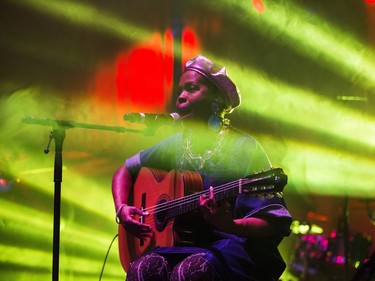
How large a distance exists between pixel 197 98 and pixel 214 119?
13cm

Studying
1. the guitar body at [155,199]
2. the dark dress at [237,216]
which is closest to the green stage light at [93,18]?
the guitar body at [155,199]

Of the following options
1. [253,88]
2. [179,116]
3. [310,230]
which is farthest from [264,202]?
[310,230]

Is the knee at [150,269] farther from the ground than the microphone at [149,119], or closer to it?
closer to it

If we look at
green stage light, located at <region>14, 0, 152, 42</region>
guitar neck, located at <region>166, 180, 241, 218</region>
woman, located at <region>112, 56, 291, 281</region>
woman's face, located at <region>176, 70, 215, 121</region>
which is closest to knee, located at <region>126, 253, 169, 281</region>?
woman, located at <region>112, 56, 291, 281</region>

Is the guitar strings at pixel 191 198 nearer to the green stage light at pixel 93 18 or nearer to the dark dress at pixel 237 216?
the dark dress at pixel 237 216

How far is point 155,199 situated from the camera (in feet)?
9.27

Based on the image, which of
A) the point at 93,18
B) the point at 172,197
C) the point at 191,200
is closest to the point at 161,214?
the point at 172,197

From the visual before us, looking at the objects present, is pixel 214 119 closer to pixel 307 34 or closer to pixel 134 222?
pixel 134 222

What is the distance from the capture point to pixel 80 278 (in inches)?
160

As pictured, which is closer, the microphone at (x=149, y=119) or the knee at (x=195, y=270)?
the knee at (x=195, y=270)

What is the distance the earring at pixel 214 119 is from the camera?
2.81 metres

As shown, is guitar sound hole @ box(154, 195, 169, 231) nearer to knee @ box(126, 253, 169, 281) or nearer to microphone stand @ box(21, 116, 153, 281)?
knee @ box(126, 253, 169, 281)

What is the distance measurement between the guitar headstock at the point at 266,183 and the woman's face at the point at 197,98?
55cm

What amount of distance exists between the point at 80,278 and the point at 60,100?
1.28m
